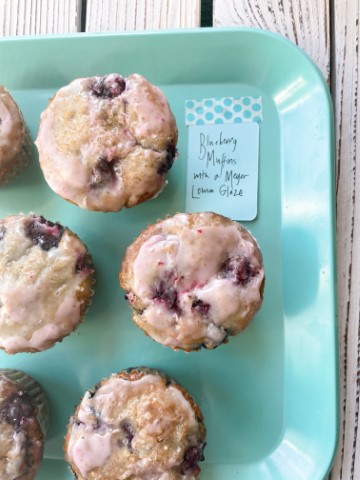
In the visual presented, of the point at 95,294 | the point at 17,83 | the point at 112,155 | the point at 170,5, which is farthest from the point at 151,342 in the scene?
the point at 170,5

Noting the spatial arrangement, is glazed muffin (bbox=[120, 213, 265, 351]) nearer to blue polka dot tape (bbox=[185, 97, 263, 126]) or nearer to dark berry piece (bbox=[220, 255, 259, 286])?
dark berry piece (bbox=[220, 255, 259, 286])

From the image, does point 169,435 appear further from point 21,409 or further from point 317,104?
point 317,104

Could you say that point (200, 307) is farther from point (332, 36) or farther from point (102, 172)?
point (332, 36)

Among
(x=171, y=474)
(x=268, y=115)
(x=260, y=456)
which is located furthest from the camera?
(x=268, y=115)

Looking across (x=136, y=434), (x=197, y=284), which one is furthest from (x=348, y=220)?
(x=136, y=434)

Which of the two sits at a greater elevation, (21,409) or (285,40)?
(285,40)

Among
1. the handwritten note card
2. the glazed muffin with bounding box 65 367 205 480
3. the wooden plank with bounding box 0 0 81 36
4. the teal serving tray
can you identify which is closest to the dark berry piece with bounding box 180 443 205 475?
the glazed muffin with bounding box 65 367 205 480

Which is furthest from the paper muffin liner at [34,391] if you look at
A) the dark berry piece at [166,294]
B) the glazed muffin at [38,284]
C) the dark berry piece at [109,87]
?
the dark berry piece at [109,87]

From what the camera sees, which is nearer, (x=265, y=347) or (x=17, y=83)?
(x=265, y=347)
